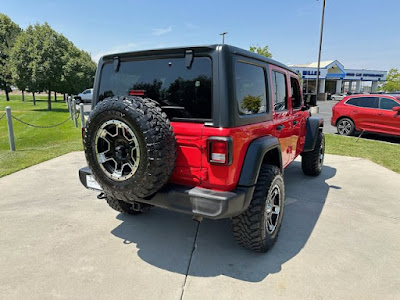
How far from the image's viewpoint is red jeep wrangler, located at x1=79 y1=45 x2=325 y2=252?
90.3 inches

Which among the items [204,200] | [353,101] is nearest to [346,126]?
[353,101]

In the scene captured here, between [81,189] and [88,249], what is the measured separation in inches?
78.7

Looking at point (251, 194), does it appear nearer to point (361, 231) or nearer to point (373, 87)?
point (361, 231)

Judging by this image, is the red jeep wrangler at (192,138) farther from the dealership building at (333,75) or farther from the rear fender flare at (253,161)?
the dealership building at (333,75)

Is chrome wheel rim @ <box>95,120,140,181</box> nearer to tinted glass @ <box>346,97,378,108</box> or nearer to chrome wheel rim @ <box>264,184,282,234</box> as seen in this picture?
chrome wheel rim @ <box>264,184,282,234</box>

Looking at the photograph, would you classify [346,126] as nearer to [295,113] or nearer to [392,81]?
[295,113]

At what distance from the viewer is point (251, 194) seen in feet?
8.18

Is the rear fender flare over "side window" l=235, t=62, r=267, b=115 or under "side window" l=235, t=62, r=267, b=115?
under

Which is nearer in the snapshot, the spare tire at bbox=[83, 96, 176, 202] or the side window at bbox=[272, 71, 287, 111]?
the spare tire at bbox=[83, 96, 176, 202]

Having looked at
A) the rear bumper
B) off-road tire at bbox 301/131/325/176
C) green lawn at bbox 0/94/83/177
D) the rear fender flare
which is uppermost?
the rear fender flare

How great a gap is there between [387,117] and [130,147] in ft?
31.3

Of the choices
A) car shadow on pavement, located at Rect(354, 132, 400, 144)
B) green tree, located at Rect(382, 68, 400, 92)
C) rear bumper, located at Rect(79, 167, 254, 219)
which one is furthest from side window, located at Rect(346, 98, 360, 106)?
green tree, located at Rect(382, 68, 400, 92)

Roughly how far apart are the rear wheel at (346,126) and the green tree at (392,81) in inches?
2138

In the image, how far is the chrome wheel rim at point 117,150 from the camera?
2.36m
